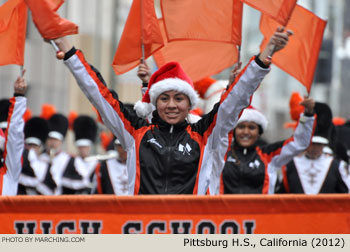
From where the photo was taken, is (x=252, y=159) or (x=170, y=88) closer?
(x=170, y=88)

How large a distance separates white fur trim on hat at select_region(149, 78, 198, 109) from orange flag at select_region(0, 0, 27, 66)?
165cm

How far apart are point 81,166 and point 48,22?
8.04m

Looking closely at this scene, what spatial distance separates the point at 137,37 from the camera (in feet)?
21.5

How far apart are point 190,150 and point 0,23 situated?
7.50ft

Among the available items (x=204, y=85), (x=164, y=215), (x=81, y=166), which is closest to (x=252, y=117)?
(x=204, y=85)

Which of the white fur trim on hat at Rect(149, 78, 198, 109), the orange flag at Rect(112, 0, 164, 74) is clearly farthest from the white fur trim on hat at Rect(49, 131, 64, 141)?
the white fur trim on hat at Rect(149, 78, 198, 109)

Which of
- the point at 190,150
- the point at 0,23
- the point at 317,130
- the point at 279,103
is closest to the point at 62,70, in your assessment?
the point at 317,130

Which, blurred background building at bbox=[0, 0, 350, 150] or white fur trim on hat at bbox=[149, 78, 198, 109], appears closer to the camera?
white fur trim on hat at bbox=[149, 78, 198, 109]

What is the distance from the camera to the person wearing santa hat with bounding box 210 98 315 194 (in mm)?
7977

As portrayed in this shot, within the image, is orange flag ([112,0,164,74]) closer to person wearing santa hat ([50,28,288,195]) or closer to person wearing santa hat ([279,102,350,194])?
person wearing santa hat ([50,28,288,195])

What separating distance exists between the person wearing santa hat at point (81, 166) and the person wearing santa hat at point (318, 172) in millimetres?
3521

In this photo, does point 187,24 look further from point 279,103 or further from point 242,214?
point 279,103

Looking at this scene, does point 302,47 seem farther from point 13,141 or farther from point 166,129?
point 13,141

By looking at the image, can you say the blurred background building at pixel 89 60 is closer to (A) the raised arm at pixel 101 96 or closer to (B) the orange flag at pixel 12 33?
(B) the orange flag at pixel 12 33
